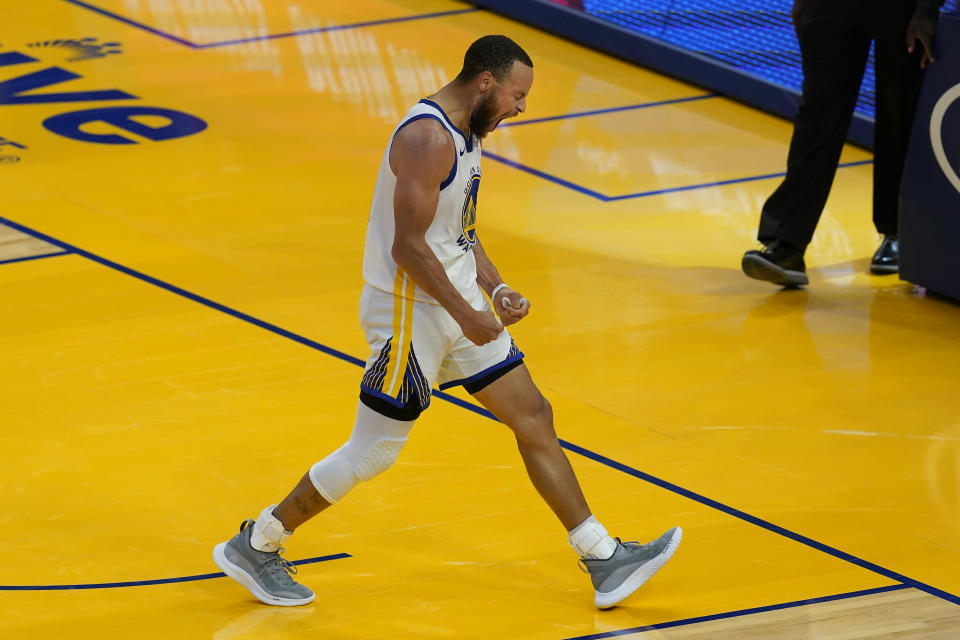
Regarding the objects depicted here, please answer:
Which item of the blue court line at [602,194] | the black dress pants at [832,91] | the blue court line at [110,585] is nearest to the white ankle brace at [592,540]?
the blue court line at [110,585]

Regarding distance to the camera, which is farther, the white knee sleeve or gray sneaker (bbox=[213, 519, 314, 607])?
gray sneaker (bbox=[213, 519, 314, 607])

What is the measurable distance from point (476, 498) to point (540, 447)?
3.04 feet

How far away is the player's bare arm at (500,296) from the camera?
186 inches

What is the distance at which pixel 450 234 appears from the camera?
4777 millimetres

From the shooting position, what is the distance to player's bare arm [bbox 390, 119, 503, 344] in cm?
457

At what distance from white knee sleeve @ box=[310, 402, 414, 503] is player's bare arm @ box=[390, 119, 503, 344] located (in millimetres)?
408

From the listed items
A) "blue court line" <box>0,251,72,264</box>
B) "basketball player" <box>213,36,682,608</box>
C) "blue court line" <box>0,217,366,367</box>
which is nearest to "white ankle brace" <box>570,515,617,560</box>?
"basketball player" <box>213,36,682,608</box>

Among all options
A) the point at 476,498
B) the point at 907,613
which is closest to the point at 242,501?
the point at 476,498

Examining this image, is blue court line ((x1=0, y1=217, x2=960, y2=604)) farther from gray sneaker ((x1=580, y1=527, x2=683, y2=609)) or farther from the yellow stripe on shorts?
the yellow stripe on shorts

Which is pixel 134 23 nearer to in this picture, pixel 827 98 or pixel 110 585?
pixel 827 98

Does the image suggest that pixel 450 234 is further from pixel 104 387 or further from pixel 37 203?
pixel 37 203

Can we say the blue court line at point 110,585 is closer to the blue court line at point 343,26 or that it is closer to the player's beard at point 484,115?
the player's beard at point 484,115

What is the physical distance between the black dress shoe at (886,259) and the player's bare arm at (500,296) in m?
3.89

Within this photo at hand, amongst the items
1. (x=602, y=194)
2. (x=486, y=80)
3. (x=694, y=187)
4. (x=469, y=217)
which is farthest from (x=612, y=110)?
(x=486, y=80)
